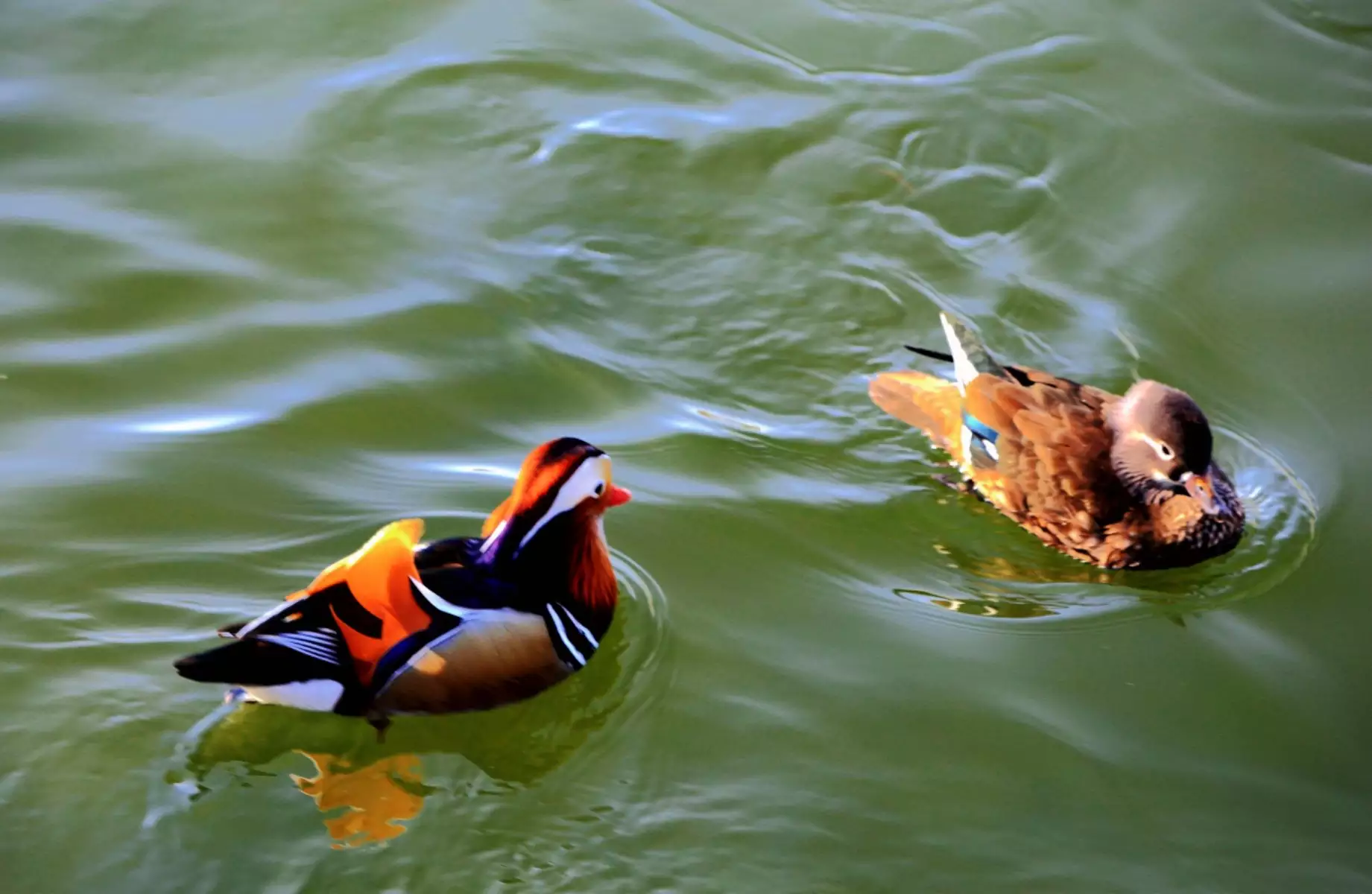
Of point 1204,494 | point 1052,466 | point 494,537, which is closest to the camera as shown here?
point 494,537

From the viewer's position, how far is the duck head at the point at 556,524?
4.25 m

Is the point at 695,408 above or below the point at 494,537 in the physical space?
below

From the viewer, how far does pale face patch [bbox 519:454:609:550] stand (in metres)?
4.26

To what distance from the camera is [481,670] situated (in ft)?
13.4

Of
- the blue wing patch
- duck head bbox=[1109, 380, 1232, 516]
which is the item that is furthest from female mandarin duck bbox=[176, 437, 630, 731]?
duck head bbox=[1109, 380, 1232, 516]

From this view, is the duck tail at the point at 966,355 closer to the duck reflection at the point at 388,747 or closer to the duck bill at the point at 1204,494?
the duck bill at the point at 1204,494

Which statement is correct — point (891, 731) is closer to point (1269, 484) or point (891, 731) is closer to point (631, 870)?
point (631, 870)

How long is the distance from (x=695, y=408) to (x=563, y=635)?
1648 millimetres

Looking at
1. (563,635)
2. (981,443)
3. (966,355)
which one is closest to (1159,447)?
(981,443)

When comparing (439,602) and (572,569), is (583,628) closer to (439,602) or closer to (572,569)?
(572,569)

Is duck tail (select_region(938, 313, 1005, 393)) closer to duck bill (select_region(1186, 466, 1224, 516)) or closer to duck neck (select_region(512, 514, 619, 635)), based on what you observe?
duck bill (select_region(1186, 466, 1224, 516))

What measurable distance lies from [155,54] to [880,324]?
4041mm

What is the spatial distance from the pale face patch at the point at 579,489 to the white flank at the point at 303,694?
0.67 meters

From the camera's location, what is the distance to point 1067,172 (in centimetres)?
727
